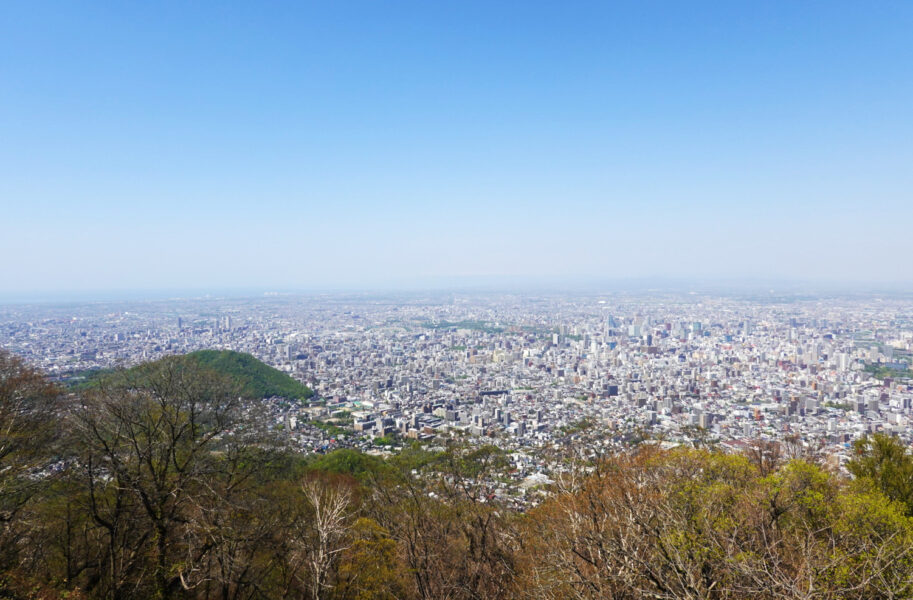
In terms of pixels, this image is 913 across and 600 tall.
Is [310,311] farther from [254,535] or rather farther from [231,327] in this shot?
[254,535]

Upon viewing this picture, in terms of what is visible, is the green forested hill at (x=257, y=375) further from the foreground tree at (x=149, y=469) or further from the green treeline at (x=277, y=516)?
the foreground tree at (x=149, y=469)

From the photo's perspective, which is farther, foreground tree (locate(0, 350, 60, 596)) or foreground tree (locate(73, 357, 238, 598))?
foreground tree (locate(73, 357, 238, 598))

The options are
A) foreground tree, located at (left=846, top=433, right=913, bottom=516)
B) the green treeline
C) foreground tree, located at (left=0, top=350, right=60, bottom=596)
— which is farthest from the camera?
foreground tree, located at (left=846, top=433, right=913, bottom=516)

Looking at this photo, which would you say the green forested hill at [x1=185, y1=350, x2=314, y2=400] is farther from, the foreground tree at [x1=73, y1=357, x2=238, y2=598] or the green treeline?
the foreground tree at [x1=73, y1=357, x2=238, y2=598]

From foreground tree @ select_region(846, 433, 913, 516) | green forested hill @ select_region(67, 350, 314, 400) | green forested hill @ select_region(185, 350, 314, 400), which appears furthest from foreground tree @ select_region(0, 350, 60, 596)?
green forested hill @ select_region(185, 350, 314, 400)

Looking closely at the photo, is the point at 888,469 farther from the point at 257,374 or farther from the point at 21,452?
the point at 257,374

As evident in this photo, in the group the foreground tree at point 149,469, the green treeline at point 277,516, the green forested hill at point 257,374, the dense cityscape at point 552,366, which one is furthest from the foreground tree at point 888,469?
the green forested hill at point 257,374
